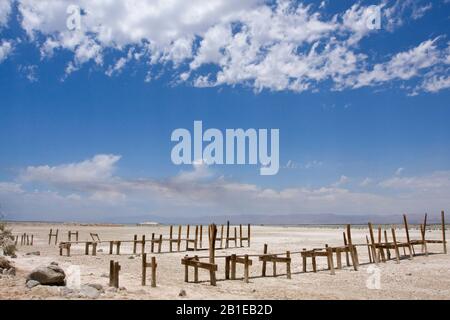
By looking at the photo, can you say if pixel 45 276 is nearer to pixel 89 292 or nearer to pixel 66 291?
pixel 66 291

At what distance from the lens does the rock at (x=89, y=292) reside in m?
13.4

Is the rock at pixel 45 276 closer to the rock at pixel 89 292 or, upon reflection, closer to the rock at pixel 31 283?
the rock at pixel 31 283

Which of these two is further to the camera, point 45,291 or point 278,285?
point 278,285

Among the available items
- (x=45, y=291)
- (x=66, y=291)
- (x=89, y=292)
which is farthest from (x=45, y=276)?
(x=89, y=292)

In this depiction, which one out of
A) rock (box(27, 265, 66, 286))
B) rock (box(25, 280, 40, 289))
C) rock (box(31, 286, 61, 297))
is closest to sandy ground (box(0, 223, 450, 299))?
rock (box(31, 286, 61, 297))

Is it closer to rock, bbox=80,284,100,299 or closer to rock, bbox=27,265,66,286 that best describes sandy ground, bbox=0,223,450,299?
rock, bbox=80,284,100,299

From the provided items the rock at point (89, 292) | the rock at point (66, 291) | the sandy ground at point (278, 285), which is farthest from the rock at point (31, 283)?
the rock at point (89, 292)

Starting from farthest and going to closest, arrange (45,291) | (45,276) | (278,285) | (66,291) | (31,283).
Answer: (278,285) → (45,276) → (31,283) → (45,291) → (66,291)

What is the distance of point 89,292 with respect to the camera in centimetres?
1373

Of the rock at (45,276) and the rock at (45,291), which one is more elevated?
the rock at (45,276)

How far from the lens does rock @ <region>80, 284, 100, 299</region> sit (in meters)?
13.4

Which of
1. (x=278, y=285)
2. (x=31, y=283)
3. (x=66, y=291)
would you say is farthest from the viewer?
(x=278, y=285)
